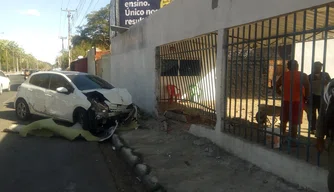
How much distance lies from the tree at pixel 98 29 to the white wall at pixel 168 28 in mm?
33768

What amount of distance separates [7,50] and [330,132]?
107218mm

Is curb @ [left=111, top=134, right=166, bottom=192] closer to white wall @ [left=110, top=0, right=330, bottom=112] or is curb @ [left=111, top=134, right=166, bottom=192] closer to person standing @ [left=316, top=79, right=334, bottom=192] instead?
person standing @ [left=316, top=79, right=334, bottom=192]

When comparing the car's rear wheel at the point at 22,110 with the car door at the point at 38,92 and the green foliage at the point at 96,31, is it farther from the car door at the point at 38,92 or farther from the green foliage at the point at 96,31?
the green foliage at the point at 96,31

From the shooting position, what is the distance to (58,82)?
8969mm

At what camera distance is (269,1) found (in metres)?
4.44

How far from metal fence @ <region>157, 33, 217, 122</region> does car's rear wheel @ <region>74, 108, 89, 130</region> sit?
253cm

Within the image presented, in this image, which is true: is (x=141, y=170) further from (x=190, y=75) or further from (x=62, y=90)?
(x=62, y=90)

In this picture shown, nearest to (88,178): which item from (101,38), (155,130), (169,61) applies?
(155,130)

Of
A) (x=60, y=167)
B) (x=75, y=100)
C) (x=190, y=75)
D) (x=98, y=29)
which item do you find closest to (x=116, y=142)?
(x=75, y=100)

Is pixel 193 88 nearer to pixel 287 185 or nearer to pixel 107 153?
pixel 107 153

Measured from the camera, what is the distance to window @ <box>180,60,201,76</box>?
7.63 m

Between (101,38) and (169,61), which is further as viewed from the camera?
(101,38)

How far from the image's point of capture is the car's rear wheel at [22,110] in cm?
957

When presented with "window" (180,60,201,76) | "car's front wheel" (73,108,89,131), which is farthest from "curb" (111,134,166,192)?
"window" (180,60,201,76)
